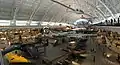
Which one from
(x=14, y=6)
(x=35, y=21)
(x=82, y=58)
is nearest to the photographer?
(x=82, y=58)

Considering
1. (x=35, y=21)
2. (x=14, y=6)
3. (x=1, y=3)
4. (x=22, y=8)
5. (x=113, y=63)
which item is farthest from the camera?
(x=35, y=21)

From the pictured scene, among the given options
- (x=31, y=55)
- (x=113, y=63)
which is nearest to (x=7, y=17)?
(x=31, y=55)

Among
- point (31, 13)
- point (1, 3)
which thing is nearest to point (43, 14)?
point (31, 13)

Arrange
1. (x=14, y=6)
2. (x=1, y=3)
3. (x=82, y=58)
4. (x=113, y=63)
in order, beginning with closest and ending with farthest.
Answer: (x=113, y=63) < (x=82, y=58) < (x=1, y=3) < (x=14, y=6)

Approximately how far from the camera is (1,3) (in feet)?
106

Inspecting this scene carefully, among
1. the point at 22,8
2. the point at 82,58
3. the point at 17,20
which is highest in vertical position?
the point at 22,8

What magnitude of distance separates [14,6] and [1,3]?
138 inches

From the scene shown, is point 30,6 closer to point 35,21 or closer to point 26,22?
point 26,22

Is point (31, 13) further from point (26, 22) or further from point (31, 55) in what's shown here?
point (31, 55)

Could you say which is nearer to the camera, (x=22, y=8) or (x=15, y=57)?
(x=15, y=57)

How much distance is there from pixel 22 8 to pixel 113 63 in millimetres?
31684

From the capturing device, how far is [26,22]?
4284 cm

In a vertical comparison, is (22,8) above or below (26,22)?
above

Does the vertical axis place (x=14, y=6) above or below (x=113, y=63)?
above
